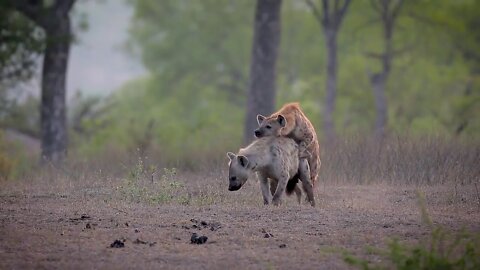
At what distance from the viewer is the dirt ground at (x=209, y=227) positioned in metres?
7.33

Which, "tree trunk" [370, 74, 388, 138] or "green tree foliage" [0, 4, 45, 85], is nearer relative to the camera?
"green tree foliage" [0, 4, 45, 85]

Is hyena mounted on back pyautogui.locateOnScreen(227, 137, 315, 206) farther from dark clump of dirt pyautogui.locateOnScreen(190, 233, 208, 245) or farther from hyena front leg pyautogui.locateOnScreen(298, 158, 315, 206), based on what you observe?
dark clump of dirt pyautogui.locateOnScreen(190, 233, 208, 245)

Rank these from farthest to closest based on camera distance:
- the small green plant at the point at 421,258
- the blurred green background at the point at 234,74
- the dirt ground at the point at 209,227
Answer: the blurred green background at the point at 234,74 < the dirt ground at the point at 209,227 < the small green plant at the point at 421,258

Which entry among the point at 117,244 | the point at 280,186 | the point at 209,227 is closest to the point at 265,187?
the point at 280,186

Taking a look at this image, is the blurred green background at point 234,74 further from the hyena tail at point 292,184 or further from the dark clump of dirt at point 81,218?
the dark clump of dirt at point 81,218

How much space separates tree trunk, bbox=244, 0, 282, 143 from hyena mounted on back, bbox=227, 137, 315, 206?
872 cm

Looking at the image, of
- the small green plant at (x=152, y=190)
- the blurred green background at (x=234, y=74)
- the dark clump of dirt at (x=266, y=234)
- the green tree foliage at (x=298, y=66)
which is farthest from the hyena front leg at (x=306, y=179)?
the green tree foliage at (x=298, y=66)

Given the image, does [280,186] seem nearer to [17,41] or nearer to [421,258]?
[421,258]

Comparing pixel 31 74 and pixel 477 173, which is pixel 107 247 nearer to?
pixel 477 173

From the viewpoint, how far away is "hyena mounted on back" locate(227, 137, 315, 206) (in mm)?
10367

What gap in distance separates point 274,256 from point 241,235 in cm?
85

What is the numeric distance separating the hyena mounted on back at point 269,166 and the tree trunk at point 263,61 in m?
8.72

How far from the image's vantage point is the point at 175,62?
37.0 m

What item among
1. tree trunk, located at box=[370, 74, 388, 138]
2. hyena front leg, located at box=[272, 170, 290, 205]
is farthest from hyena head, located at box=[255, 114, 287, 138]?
tree trunk, located at box=[370, 74, 388, 138]
